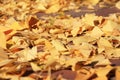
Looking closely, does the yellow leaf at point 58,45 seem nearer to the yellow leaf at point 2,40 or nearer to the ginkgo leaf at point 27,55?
the ginkgo leaf at point 27,55

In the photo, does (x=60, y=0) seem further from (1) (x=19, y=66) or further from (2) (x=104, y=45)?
(1) (x=19, y=66)

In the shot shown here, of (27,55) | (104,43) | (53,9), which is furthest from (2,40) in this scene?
(53,9)

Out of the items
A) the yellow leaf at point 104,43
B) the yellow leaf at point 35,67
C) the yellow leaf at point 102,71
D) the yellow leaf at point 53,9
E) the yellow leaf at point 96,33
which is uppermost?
the yellow leaf at point 53,9

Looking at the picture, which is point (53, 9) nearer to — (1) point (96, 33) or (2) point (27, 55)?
(1) point (96, 33)

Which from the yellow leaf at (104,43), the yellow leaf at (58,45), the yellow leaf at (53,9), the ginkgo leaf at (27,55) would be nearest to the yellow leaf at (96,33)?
the yellow leaf at (104,43)

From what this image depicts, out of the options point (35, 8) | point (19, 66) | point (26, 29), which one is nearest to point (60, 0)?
point (35, 8)

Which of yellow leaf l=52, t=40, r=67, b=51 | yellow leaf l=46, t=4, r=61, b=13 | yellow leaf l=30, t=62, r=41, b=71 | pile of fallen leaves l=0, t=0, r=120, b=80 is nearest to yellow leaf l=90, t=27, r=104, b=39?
pile of fallen leaves l=0, t=0, r=120, b=80

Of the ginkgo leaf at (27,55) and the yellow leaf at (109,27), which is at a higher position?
the yellow leaf at (109,27)

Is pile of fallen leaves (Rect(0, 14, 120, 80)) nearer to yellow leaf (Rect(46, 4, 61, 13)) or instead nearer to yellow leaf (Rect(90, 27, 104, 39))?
yellow leaf (Rect(90, 27, 104, 39))
